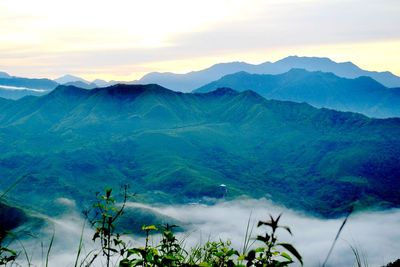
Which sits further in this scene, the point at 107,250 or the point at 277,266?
the point at 107,250

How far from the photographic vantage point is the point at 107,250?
5.55 metres

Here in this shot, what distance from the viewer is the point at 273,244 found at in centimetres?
442

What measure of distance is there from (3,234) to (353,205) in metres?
4.03

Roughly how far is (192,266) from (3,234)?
2.53 metres

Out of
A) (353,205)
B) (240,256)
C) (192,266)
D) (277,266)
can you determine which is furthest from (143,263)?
(353,205)

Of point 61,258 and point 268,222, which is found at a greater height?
point 268,222

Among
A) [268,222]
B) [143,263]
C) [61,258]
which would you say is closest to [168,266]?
[143,263]

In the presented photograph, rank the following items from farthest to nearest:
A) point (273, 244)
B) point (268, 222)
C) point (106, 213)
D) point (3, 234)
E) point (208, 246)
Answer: point (208, 246) → point (106, 213) → point (3, 234) → point (273, 244) → point (268, 222)

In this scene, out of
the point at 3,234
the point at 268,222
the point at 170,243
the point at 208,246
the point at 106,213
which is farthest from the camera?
the point at 208,246

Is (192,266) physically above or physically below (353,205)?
below

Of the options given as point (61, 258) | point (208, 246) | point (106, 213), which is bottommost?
point (61, 258)

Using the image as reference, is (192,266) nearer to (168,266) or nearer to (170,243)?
(168,266)

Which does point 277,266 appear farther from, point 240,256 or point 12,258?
point 12,258

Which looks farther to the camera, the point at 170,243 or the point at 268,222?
the point at 170,243
